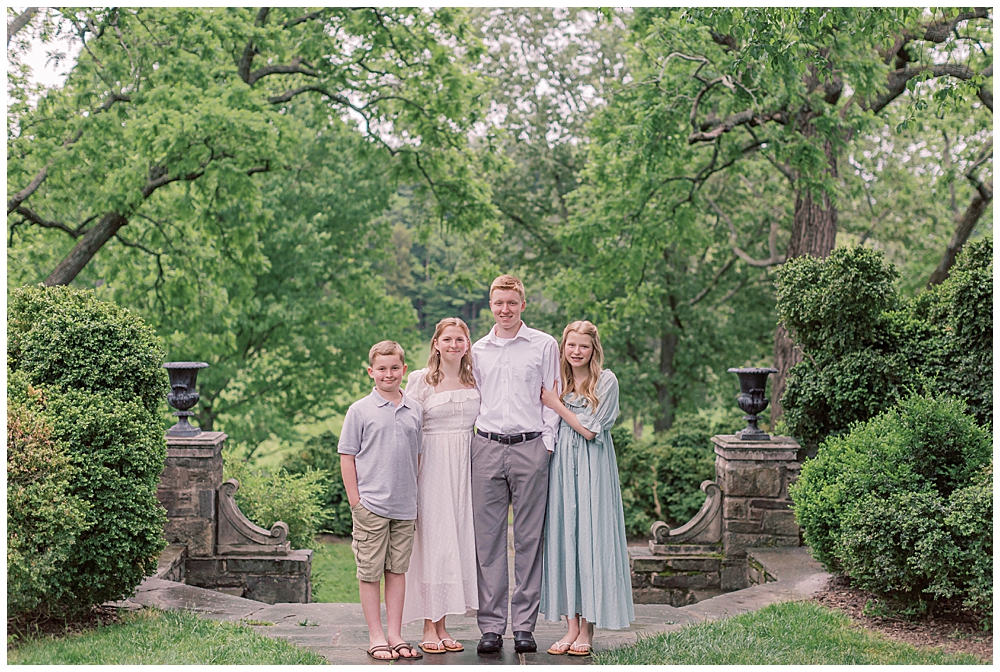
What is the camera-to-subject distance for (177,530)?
6.84 m

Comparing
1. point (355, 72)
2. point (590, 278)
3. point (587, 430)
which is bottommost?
point (587, 430)

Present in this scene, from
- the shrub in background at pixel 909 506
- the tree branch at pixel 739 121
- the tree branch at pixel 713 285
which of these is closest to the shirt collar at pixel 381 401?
the shrub in background at pixel 909 506

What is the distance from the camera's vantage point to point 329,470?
10594 millimetres

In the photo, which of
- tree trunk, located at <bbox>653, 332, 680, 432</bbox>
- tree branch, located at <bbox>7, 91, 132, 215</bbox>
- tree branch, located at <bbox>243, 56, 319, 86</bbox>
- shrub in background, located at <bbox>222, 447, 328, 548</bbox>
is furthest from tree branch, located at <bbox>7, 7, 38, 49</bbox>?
tree trunk, located at <bbox>653, 332, 680, 432</bbox>

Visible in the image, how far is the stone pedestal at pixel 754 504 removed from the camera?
7004 millimetres

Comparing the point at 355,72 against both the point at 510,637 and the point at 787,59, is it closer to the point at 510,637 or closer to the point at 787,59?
the point at 787,59

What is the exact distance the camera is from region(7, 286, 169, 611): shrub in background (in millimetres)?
4727

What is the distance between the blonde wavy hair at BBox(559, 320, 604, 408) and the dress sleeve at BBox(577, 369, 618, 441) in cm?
3

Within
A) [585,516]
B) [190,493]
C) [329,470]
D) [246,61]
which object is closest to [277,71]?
[246,61]

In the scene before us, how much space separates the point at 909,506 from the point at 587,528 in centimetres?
188

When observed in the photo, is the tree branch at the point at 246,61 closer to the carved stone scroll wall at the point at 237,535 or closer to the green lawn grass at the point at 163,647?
the carved stone scroll wall at the point at 237,535

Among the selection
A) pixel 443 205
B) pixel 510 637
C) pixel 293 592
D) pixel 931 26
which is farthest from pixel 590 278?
pixel 510 637

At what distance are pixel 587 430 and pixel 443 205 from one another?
7654 mm

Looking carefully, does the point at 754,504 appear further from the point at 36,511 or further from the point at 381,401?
the point at 36,511
